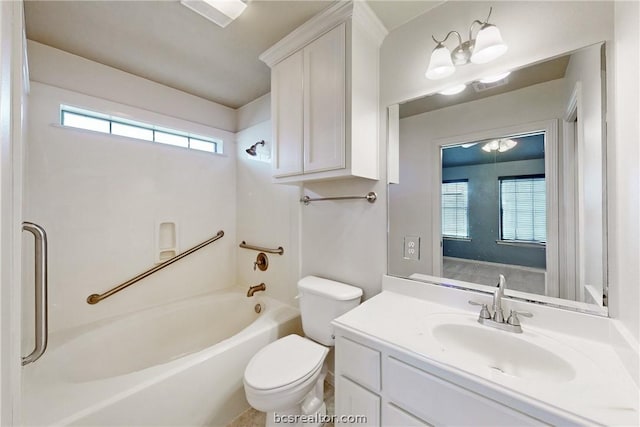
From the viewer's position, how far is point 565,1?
1.01 meters

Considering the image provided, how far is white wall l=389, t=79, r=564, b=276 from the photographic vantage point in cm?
130

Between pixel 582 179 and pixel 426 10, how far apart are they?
3.78 ft

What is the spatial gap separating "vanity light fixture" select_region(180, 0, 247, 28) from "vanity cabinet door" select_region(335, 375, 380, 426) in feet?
6.46

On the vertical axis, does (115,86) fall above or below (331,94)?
above

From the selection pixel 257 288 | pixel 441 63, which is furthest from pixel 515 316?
pixel 257 288

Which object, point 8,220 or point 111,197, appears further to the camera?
point 111,197

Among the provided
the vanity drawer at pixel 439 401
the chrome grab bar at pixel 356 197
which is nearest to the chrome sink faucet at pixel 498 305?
the vanity drawer at pixel 439 401

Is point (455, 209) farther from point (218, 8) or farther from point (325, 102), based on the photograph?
point (218, 8)

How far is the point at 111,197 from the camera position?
6.33 ft

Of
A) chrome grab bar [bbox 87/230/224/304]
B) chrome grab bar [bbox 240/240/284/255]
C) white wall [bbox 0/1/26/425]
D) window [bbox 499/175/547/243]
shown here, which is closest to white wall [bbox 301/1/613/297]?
chrome grab bar [bbox 240/240/284/255]

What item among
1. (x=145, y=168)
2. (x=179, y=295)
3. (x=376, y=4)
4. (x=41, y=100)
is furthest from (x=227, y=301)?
(x=376, y=4)

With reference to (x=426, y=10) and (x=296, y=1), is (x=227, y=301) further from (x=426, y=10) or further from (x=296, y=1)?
(x=426, y=10)

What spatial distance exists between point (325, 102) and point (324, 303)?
4.10 ft

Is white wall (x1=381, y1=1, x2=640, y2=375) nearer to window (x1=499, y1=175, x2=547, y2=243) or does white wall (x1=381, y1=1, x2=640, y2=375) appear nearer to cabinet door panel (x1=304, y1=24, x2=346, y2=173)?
window (x1=499, y1=175, x2=547, y2=243)
